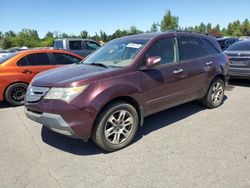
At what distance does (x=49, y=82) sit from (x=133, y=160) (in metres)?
1.67

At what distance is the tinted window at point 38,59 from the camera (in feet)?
23.2

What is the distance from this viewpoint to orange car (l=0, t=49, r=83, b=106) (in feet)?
21.5

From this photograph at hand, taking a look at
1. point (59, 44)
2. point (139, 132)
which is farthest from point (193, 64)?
point (59, 44)

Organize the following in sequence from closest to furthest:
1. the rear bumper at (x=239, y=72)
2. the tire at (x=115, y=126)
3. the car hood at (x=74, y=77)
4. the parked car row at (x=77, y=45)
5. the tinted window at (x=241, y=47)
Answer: the car hood at (x=74, y=77), the tire at (x=115, y=126), the rear bumper at (x=239, y=72), the tinted window at (x=241, y=47), the parked car row at (x=77, y=45)

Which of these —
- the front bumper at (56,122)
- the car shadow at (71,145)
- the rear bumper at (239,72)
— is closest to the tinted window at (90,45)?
the rear bumper at (239,72)

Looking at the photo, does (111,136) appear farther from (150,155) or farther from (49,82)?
(49,82)

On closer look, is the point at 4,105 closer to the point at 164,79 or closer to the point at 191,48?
the point at 164,79

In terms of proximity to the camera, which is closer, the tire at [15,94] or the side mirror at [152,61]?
the side mirror at [152,61]

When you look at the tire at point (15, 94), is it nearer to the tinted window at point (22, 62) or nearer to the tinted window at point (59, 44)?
the tinted window at point (22, 62)

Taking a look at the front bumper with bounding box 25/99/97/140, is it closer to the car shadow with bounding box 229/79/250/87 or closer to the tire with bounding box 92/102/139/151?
the tire with bounding box 92/102/139/151

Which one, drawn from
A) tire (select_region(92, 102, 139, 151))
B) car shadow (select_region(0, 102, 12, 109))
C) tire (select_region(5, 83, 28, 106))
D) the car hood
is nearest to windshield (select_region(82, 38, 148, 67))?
the car hood

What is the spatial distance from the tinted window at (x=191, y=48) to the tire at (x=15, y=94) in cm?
434

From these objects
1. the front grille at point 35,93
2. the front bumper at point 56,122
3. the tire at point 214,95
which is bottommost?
the tire at point 214,95

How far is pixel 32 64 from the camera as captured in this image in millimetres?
7066
